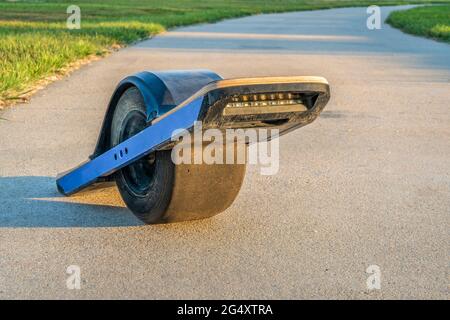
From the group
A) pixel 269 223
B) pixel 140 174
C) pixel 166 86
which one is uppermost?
pixel 166 86

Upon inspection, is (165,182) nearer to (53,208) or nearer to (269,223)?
(269,223)

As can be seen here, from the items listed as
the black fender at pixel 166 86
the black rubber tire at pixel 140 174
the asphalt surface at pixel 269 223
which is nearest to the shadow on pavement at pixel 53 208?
the asphalt surface at pixel 269 223

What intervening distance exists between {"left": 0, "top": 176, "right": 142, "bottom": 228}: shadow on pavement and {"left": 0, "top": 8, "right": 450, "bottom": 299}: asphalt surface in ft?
0.04

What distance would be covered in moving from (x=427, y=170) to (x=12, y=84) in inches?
218

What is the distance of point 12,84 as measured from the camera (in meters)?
9.63

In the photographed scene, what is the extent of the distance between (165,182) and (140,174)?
443mm

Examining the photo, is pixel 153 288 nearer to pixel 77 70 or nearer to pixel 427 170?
pixel 427 170

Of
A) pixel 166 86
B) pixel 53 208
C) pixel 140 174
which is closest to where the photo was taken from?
pixel 166 86

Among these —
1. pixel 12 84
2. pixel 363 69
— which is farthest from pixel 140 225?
pixel 363 69

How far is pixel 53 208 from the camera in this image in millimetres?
4945

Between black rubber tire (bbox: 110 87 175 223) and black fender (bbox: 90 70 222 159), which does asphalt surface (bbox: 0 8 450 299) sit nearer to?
black rubber tire (bbox: 110 87 175 223)

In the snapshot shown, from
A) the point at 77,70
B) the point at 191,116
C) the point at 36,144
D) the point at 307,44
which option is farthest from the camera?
the point at 307,44

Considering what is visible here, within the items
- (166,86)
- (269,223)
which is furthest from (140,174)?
(269,223)
